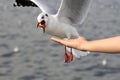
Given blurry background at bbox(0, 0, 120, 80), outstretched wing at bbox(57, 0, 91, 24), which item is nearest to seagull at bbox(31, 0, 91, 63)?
outstretched wing at bbox(57, 0, 91, 24)

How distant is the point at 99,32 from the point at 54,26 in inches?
413

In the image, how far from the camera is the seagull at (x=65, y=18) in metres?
3.53

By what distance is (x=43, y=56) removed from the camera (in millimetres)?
12875

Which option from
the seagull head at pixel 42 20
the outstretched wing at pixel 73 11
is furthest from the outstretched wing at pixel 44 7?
the seagull head at pixel 42 20

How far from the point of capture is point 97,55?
12.8m

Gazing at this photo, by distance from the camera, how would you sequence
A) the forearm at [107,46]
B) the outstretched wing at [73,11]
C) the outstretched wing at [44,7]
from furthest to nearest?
the outstretched wing at [44,7]
the outstretched wing at [73,11]
the forearm at [107,46]

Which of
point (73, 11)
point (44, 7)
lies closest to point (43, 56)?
point (44, 7)

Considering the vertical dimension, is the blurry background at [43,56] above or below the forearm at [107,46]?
above

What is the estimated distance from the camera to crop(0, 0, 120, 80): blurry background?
11898mm

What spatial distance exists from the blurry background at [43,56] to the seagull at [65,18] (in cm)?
779

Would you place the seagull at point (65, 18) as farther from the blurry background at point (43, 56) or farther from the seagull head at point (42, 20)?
the blurry background at point (43, 56)

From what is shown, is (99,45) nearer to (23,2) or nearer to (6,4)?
(23,2)

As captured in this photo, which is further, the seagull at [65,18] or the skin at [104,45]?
the seagull at [65,18]

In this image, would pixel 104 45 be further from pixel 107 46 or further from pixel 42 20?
pixel 42 20
